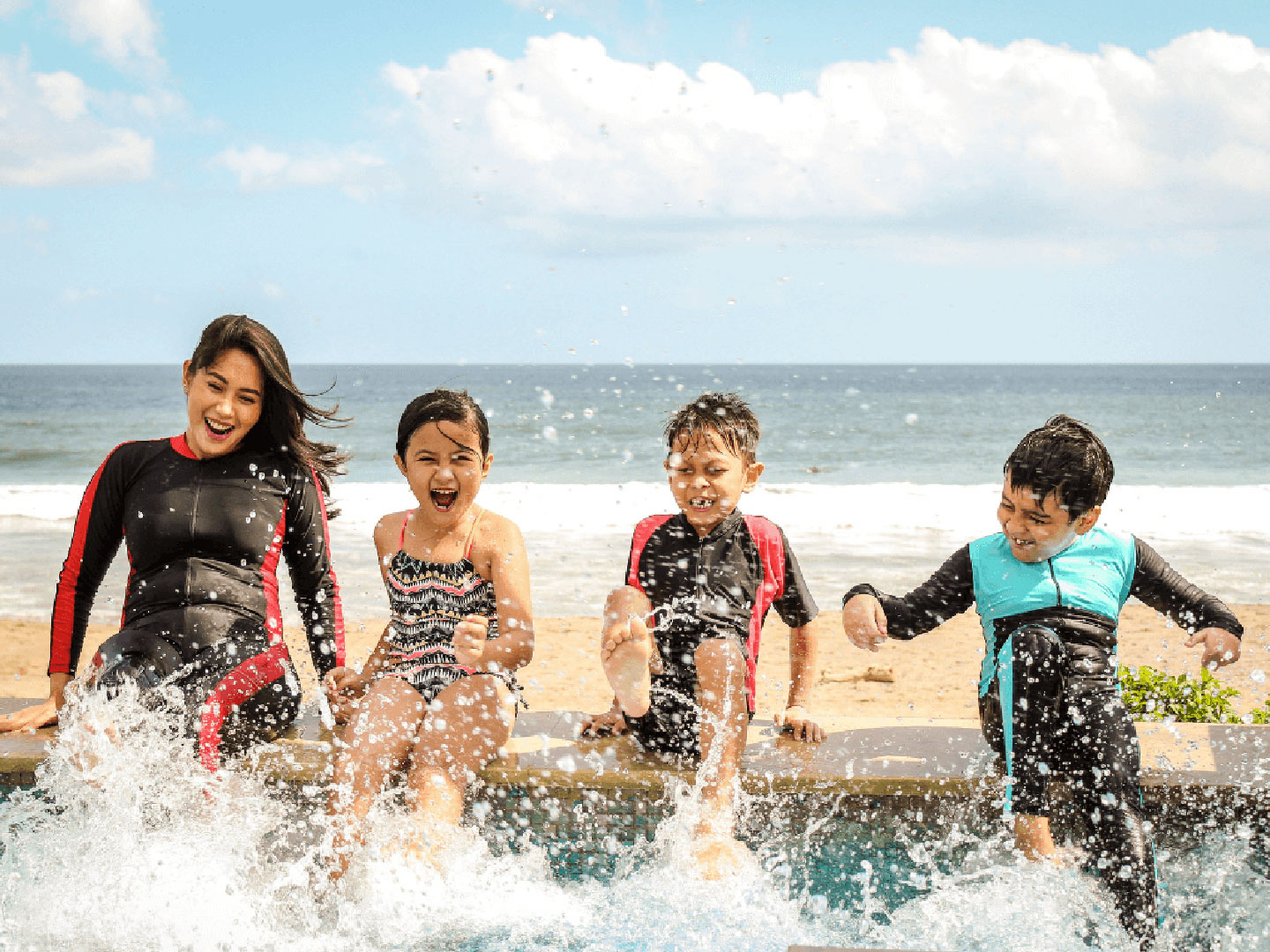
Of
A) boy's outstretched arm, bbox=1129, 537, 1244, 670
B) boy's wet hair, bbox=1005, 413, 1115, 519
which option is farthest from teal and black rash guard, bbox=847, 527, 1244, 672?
boy's wet hair, bbox=1005, 413, 1115, 519

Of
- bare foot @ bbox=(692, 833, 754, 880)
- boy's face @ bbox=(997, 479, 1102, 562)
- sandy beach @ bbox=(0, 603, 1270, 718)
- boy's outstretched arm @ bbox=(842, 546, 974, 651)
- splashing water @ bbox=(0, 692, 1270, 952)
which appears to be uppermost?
boy's face @ bbox=(997, 479, 1102, 562)

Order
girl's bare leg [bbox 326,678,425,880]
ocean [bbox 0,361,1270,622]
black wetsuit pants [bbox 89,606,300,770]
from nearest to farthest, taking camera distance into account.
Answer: girl's bare leg [bbox 326,678,425,880]
black wetsuit pants [bbox 89,606,300,770]
ocean [bbox 0,361,1270,622]

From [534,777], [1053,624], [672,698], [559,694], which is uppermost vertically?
[1053,624]

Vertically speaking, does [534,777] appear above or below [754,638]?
below

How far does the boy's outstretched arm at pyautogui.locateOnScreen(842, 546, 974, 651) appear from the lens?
3.27 metres

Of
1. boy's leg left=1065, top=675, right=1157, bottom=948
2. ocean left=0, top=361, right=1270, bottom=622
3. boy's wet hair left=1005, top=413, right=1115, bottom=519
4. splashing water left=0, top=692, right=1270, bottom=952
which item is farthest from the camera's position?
ocean left=0, top=361, right=1270, bottom=622

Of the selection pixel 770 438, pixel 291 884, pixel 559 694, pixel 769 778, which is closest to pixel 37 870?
pixel 291 884

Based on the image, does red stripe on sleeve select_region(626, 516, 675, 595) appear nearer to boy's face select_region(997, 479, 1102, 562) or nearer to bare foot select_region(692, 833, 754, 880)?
bare foot select_region(692, 833, 754, 880)

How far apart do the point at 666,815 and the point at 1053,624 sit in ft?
4.21

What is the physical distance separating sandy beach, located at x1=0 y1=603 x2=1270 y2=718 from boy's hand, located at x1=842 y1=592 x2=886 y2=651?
2.25m

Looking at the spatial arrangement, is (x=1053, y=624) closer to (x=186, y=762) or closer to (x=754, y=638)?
(x=754, y=638)

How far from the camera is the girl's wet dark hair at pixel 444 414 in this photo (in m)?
A: 3.51

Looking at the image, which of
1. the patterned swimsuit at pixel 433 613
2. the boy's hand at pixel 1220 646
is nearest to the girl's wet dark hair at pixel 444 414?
the patterned swimsuit at pixel 433 613

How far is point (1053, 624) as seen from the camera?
Answer: 3252 millimetres
